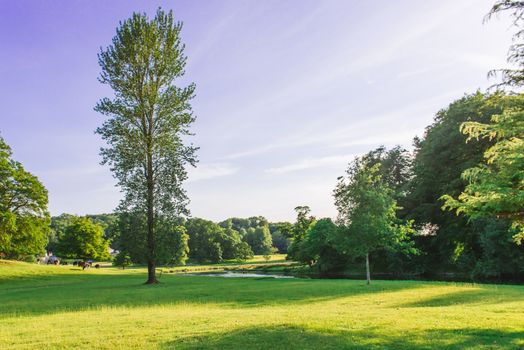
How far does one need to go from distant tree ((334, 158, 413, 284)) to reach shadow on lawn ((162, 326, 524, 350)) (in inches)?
721

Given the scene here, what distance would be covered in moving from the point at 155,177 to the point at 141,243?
554cm

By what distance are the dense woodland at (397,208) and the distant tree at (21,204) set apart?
11 centimetres

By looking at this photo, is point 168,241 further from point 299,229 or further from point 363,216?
point 299,229

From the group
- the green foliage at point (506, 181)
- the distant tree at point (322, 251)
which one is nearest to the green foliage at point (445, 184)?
the distant tree at point (322, 251)

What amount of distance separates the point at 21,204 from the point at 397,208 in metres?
41.0

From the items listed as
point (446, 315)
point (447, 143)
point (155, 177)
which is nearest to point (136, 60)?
point (155, 177)

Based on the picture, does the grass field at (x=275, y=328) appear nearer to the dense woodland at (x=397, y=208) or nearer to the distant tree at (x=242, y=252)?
the dense woodland at (x=397, y=208)

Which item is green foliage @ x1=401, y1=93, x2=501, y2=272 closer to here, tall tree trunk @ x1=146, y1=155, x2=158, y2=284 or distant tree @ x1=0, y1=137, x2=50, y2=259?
tall tree trunk @ x1=146, y1=155, x2=158, y2=284

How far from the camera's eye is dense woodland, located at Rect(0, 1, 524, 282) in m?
11.8

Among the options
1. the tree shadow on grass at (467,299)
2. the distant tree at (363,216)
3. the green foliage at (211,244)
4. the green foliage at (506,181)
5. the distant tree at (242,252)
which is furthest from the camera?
the distant tree at (242,252)

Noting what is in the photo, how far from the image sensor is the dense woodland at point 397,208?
11.8 meters

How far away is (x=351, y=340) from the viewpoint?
9.55 meters

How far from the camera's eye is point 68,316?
1578cm

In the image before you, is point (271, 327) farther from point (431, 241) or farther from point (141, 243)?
point (431, 241)
